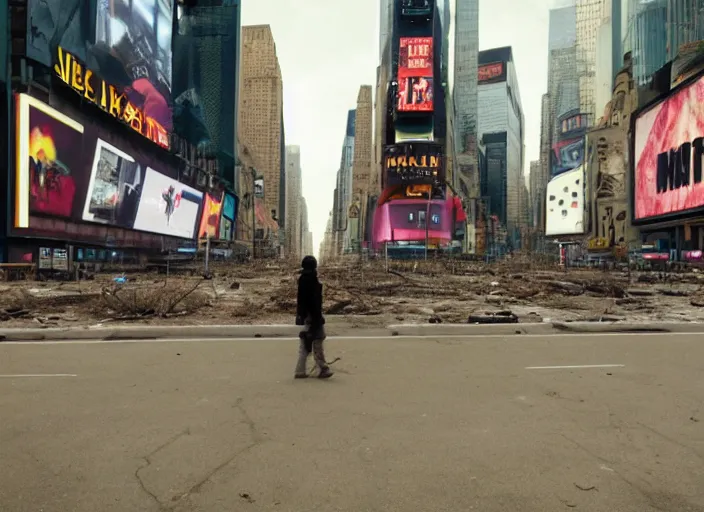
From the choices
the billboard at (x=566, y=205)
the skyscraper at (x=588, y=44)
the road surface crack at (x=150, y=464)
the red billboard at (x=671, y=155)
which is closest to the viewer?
the road surface crack at (x=150, y=464)

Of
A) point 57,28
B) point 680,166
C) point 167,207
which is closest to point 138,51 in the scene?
point 167,207

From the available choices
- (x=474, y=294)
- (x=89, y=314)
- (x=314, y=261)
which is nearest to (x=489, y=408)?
(x=314, y=261)

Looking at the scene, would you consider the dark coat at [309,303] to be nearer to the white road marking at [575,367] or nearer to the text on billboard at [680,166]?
the white road marking at [575,367]

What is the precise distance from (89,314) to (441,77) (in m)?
118

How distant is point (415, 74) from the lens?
117 m

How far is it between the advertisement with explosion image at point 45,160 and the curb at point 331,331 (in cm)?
2648

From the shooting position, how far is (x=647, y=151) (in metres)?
63.8

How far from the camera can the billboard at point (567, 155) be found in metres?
138

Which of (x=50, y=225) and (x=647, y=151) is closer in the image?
(x=50, y=225)

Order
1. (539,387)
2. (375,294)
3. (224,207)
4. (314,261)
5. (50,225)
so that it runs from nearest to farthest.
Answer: (539,387) → (314,261) → (375,294) → (50,225) → (224,207)

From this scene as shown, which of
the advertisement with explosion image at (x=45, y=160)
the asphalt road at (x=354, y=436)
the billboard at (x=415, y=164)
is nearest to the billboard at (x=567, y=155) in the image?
the billboard at (x=415, y=164)

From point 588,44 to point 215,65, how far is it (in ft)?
421

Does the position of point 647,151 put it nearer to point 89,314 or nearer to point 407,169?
point 407,169

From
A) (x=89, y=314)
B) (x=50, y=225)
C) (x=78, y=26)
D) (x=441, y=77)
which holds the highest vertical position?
(x=441, y=77)
